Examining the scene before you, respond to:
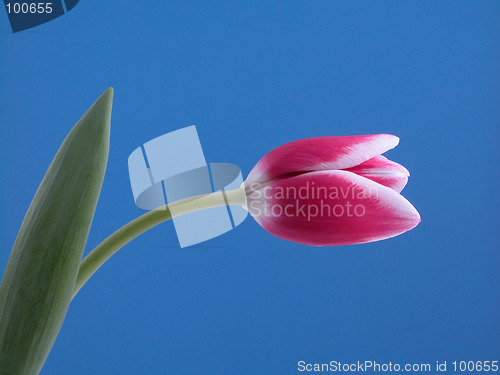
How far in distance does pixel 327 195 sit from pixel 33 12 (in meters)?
1.34

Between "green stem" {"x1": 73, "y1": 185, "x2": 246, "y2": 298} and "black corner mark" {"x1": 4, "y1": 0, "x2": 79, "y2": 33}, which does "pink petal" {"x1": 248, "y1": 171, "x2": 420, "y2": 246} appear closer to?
"green stem" {"x1": 73, "y1": 185, "x2": 246, "y2": 298}

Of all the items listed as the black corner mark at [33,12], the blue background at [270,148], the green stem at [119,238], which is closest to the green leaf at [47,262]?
the green stem at [119,238]

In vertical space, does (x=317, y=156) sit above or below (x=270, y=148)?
below

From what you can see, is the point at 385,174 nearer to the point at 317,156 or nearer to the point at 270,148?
the point at 317,156

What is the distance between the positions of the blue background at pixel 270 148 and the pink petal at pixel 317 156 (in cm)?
101

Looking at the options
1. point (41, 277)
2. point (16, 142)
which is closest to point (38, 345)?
point (41, 277)

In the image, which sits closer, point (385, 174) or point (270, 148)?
point (385, 174)

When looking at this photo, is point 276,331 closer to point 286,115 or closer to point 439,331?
point 439,331

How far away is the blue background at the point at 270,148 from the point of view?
128cm

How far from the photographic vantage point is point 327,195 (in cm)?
21

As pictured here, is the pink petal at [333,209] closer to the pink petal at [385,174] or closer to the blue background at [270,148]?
the pink petal at [385,174]

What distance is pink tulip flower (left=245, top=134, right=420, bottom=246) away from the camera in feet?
0.68

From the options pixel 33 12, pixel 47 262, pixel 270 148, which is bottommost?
pixel 47 262

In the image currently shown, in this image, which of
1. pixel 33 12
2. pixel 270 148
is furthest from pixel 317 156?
pixel 33 12
